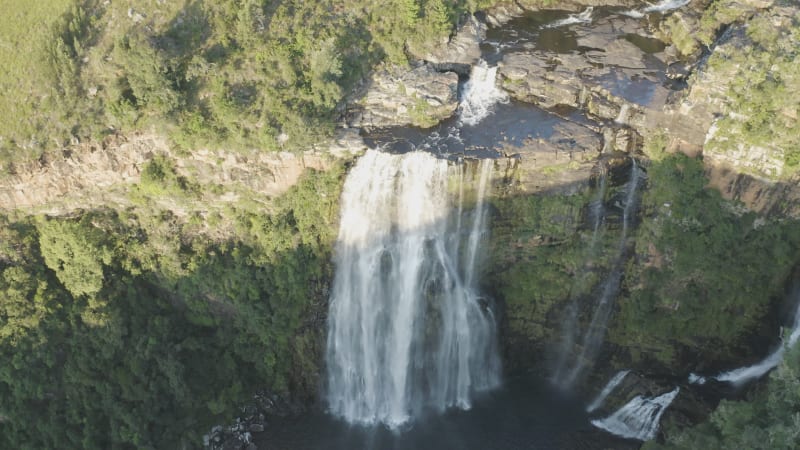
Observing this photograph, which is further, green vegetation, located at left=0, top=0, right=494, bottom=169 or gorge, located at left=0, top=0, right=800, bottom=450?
green vegetation, located at left=0, top=0, right=494, bottom=169

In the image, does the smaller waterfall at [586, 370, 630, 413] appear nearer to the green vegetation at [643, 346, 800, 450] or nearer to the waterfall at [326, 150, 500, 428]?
the waterfall at [326, 150, 500, 428]

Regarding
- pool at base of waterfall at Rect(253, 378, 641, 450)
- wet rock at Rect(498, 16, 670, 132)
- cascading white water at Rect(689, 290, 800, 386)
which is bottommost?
pool at base of waterfall at Rect(253, 378, 641, 450)

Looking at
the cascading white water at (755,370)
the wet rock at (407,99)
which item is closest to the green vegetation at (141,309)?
the wet rock at (407,99)

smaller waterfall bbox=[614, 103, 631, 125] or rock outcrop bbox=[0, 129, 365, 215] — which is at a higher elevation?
smaller waterfall bbox=[614, 103, 631, 125]

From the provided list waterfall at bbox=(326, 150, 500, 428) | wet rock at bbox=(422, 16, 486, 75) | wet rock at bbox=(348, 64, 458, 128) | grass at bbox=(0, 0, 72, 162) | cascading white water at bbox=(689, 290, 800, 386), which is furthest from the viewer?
wet rock at bbox=(422, 16, 486, 75)

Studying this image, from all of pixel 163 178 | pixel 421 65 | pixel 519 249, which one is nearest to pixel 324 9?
pixel 421 65

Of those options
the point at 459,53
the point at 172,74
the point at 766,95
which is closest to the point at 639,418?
the point at 766,95

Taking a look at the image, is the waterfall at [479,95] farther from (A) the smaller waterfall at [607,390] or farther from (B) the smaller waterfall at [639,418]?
(B) the smaller waterfall at [639,418]

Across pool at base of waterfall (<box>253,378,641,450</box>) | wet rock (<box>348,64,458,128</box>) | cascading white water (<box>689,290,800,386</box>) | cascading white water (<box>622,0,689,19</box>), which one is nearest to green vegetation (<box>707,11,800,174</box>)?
cascading white water (<box>689,290,800,386</box>)
